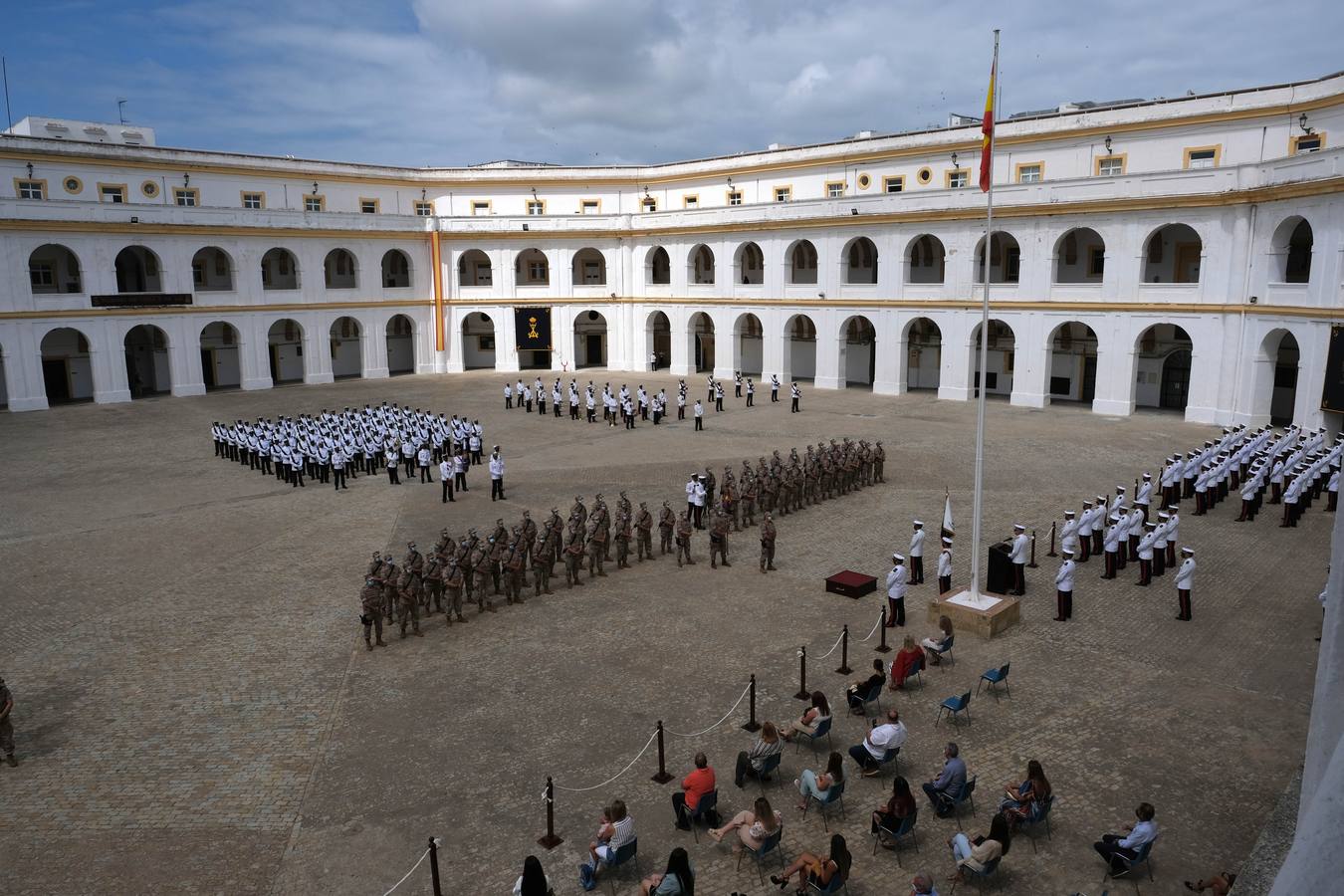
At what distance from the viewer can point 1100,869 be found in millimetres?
8984

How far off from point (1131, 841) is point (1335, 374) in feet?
88.6

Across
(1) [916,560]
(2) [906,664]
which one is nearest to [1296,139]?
(1) [916,560]

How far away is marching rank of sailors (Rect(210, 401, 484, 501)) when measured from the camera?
88.2 feet

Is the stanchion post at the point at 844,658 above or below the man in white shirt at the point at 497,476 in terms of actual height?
below

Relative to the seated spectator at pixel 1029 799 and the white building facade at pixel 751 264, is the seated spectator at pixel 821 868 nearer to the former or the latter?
the seated spectator at pixel 1029 799

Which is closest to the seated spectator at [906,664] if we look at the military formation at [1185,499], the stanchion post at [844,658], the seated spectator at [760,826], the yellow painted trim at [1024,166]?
the stanchion post at [844,658]

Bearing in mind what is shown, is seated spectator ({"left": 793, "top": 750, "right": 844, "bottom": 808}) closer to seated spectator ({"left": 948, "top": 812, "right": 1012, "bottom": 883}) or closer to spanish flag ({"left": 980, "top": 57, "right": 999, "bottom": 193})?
seated spectator ({"left": 948, "top": 812, "right": 1012, "bottom": 883})

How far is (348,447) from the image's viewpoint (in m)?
28.2

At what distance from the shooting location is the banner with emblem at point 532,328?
56344mm

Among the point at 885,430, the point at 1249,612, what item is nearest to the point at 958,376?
the point at 885,430

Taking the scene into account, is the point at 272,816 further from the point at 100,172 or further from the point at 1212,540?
the point at 100,172

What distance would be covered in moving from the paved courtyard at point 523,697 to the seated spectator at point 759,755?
245 mm

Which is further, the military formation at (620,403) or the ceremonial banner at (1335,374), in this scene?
the military formation at (620,403)

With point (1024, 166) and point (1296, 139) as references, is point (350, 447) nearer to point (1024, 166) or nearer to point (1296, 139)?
point (1024, 166)
